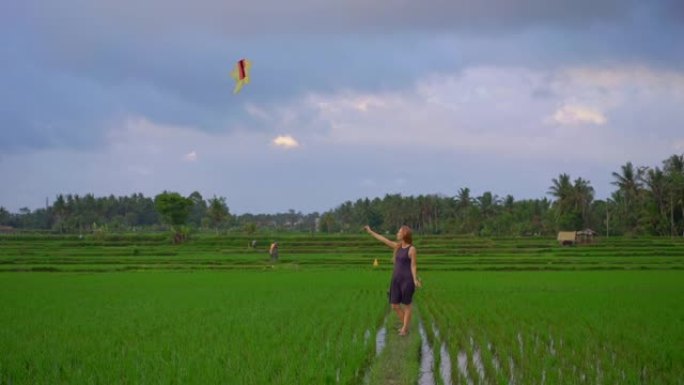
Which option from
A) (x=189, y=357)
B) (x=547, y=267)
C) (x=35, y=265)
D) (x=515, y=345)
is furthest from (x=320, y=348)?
(x=35, y=265)

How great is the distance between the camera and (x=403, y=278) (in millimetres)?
8914

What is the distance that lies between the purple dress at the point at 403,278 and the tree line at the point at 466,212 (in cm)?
4986

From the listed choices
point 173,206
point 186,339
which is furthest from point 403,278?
point 173,206

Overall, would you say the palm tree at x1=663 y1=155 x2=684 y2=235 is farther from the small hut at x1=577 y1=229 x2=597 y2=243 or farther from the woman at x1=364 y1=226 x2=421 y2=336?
the woman at x1=364 y1=226 x2=421 y2=336

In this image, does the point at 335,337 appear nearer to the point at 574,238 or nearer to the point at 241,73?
the point at 241,73

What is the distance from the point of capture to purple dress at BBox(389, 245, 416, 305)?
29.1ft

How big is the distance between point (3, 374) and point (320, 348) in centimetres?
307

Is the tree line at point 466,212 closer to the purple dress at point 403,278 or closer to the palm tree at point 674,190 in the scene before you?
the palm tree at point 674,190

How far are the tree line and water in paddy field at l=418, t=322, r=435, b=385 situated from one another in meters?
50.6

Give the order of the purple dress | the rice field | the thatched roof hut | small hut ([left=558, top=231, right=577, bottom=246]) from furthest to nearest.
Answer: the thatched roof hut < small hut ([left=558, top=231, right=577, bottom=246]) < the purple dress < the rice field

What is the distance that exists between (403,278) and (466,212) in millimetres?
70697

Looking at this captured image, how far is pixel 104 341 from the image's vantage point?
7.79 meters

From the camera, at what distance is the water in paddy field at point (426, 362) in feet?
19.9

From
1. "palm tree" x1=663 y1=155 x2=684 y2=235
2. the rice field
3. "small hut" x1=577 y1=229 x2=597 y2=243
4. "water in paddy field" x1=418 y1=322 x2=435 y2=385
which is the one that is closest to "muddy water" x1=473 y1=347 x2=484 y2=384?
the rice field
